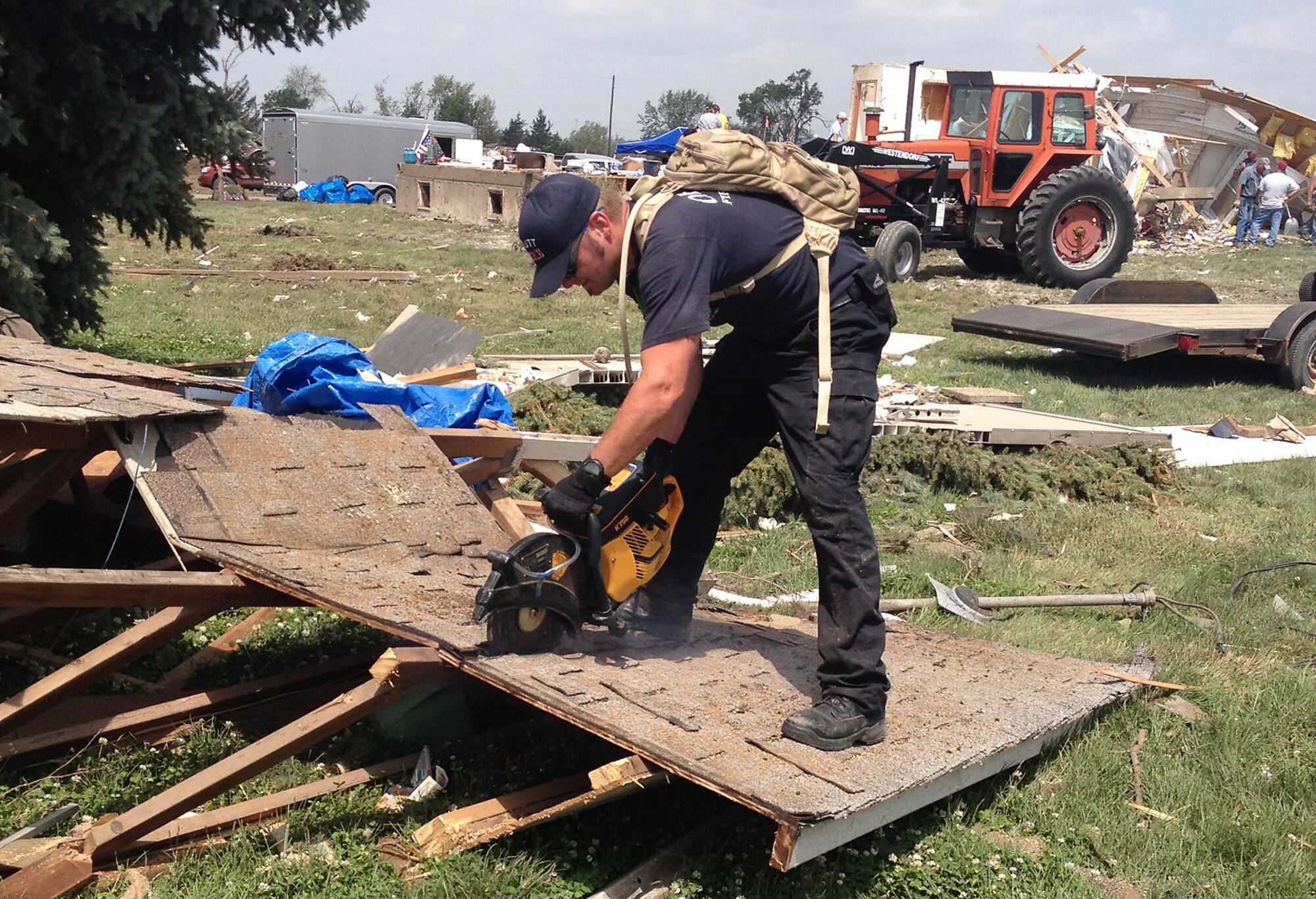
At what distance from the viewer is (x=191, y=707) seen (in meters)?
3.54

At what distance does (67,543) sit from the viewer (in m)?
4.76

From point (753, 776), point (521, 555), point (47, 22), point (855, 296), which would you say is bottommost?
point (753, 776)

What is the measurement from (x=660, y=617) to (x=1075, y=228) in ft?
46.0

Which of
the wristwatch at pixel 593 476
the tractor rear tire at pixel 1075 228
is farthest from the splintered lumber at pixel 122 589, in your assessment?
the tractor rear tire at pixel 1075 228

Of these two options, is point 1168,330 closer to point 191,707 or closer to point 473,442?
point 473,442

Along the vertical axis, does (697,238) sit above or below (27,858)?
above

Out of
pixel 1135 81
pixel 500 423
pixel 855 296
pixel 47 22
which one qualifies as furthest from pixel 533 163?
pixel 855 296

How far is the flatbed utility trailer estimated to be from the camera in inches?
384

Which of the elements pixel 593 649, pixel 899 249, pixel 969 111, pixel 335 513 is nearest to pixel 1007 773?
pixel 593 649

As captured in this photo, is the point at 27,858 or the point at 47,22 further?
the point at 47,22

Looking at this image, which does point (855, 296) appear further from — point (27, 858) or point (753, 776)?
point (27, 858)

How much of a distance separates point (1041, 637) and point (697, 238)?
103 inches

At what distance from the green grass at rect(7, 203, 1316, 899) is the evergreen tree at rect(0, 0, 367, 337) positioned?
3.98 metres

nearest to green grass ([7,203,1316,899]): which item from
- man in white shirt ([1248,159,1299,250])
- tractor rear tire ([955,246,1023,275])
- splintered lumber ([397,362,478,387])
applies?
splintered lumber ([397,362,478,387])
